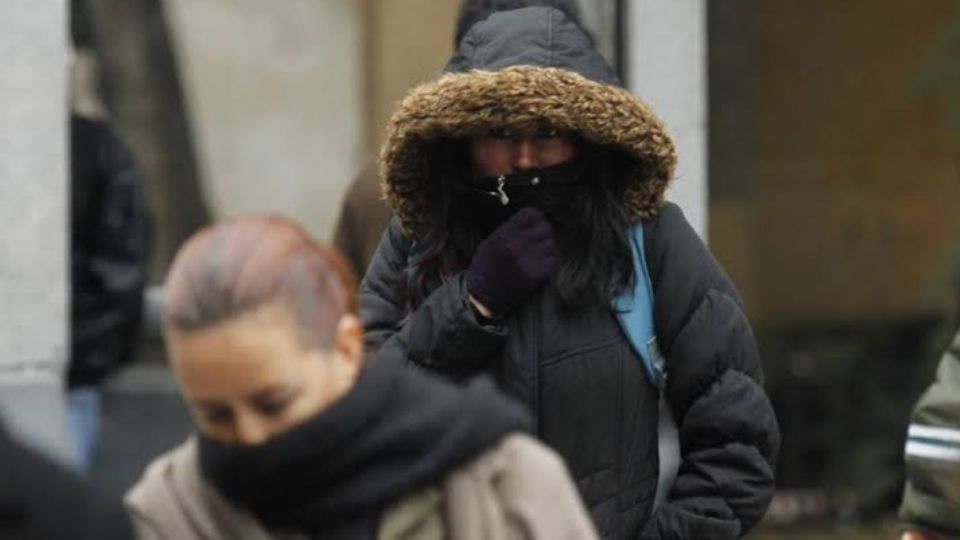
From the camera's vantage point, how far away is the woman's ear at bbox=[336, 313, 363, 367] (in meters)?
3.23

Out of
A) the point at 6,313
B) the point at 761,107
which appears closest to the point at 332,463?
the point at 6,313

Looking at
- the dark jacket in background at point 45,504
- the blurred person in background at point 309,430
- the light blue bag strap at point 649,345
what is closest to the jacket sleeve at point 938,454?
the light blue bag strap at point 649,345

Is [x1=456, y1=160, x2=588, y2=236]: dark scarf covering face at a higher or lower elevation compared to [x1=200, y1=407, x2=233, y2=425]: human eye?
lower

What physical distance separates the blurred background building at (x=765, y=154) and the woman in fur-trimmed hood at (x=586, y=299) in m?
3.44

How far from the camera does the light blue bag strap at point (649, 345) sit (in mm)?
4438

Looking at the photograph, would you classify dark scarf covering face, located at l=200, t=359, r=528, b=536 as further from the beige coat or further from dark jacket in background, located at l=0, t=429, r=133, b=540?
dark jacket in background, located at l=0, t=429, r=133, b=540

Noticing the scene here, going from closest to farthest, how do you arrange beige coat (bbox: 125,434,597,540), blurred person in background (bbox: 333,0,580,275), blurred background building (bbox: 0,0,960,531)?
beige coat (bbox: 125,434,597,540) < blurred person in background (bbox: 333,0,580,275) < blurred background building (bbox: 0,0,960,531)

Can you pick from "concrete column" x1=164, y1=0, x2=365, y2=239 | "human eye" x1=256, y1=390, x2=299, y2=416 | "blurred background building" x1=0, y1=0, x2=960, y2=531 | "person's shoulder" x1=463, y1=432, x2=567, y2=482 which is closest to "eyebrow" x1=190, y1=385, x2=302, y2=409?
"human eye" x1=256, y1=390, x2=299, y2=416

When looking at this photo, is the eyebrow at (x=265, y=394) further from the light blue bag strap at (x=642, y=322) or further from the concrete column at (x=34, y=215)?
the concrete column at (x=34, y=215)

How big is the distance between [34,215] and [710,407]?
10.6 feet

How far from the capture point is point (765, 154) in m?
10.7

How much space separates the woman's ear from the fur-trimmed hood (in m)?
1.19

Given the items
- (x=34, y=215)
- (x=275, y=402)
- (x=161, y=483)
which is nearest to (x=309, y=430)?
(x=275, y=402)

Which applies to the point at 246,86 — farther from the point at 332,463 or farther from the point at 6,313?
the point at 332,463
